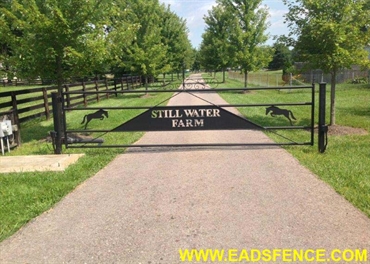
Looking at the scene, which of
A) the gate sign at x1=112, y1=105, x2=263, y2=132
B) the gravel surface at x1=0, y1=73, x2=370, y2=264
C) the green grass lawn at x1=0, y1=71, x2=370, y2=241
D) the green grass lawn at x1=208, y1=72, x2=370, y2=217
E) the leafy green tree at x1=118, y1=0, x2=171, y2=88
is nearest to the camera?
the gravel surface at x1=0, y1=73, x2=370, y2=264

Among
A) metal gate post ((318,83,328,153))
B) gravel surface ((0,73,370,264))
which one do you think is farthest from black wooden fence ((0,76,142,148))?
metal gate post ((318,83,328,153))

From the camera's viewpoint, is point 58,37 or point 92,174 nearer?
point 92,174

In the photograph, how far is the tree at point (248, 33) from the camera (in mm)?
24031

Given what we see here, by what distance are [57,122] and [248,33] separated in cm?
1936

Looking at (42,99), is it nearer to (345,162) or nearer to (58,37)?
(58,37)

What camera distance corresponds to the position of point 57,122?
6977 mm

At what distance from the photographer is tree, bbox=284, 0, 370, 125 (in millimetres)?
8961

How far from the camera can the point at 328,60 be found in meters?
9.22

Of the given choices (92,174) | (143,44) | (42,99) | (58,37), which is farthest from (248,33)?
(92,174)

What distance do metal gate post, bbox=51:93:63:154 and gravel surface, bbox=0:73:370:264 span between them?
173cm

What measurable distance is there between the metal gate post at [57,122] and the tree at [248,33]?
1847 cm

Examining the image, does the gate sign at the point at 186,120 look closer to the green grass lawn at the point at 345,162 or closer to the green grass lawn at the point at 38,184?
the green grass lawn at the point at 38,184

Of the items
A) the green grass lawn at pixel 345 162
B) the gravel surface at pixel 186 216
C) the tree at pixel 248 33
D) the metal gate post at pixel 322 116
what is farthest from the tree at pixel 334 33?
the tree at pixel 248 33

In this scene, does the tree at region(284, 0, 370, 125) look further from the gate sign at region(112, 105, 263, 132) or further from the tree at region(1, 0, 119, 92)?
the tree at region(1, 0, 119, 92)
